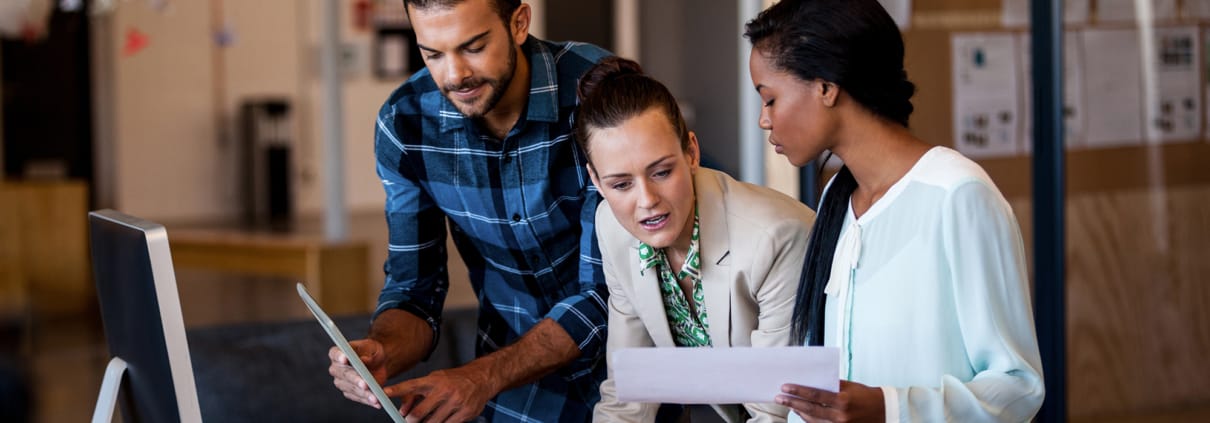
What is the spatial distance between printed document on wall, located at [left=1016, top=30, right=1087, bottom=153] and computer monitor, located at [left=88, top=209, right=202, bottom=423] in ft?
8.55

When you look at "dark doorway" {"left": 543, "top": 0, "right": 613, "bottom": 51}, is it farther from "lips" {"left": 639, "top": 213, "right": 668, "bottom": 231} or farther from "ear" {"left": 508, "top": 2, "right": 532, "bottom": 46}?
"lips" {"left": 639, "top": 213, "right": 668, "bottom": 231}

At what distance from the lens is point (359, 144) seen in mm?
11633

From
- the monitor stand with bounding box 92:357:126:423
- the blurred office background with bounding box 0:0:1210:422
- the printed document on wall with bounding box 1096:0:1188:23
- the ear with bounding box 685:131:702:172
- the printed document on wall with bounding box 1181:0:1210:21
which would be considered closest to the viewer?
the monitor stand with bounding box 92:357:126:423

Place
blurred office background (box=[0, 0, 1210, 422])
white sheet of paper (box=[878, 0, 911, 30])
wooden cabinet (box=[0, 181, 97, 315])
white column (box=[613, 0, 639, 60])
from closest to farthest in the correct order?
blurred office background (box=[0, 0, 1210, 422])
white sheet of paper (box=[878, 0, 911, 30])
wooden cabinet (box=[0, 181, 97, 315])
white column (box=[613, 0, 639, 60])

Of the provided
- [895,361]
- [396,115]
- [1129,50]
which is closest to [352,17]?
[1129,50]

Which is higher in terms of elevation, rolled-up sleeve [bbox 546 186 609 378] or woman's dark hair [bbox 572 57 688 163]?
woman's dark hair [bbox 572 57 688 163]

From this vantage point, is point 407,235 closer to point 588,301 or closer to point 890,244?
point 588,301

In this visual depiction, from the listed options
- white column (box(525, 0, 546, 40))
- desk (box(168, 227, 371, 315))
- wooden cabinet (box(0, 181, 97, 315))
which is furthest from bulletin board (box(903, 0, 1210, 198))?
white column (box(525, 0, 546, 40))

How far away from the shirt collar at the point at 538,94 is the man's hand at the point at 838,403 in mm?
816

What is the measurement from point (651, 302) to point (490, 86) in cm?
42

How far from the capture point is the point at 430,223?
7.63 feet

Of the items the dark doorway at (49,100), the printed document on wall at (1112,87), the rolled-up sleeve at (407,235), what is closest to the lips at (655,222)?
the rolled-up sleeve at (407,235)

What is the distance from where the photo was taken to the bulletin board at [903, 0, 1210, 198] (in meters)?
3.60

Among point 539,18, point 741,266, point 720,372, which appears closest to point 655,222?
point 741,266
